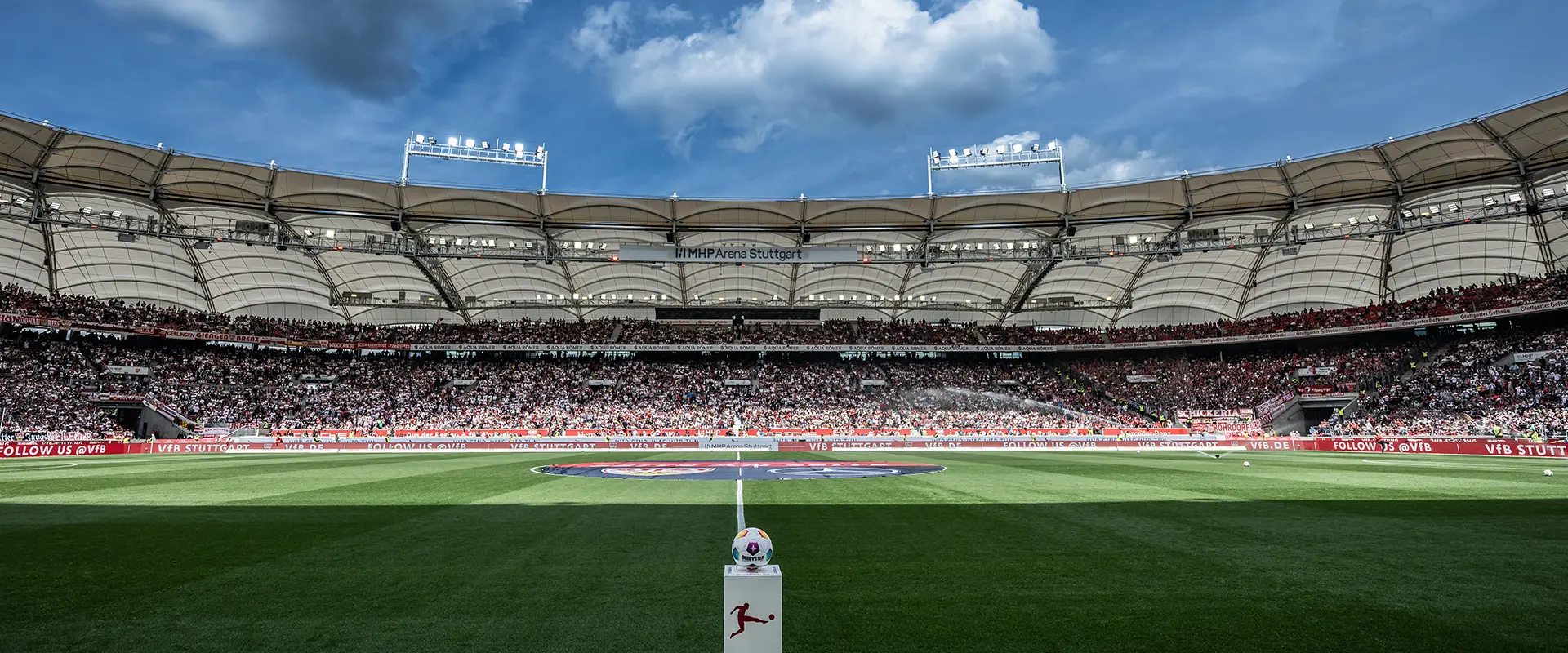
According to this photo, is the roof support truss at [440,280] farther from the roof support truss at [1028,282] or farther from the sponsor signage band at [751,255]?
the roof support truss at [1028,282]

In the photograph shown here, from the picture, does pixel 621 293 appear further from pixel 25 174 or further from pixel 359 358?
pixel 25 174

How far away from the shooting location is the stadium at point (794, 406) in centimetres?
498

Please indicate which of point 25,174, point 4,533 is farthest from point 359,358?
point 4,533

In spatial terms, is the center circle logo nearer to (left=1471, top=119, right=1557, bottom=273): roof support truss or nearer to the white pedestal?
the white pedestal

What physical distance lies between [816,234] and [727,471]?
30060 millimetres

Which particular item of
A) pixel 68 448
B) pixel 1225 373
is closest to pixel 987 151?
pixel 1225 373

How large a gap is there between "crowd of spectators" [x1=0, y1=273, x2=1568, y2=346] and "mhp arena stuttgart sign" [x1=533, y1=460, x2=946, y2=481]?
38.1 meters

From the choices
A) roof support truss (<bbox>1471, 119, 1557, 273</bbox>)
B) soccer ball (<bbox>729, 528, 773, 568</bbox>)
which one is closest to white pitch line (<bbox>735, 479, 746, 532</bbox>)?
soccer ball (<bbox>729, 528, 773, 568</bbox>)

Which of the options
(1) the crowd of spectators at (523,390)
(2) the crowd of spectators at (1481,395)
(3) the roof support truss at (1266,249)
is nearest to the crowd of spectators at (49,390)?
(1) the crowd of spectators at (523,390)

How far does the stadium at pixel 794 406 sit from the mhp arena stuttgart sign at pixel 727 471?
0.41 m

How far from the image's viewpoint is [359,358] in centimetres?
5612

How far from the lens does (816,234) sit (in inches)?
1823

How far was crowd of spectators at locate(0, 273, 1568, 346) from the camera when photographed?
145ft

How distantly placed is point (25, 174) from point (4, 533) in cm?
3921
